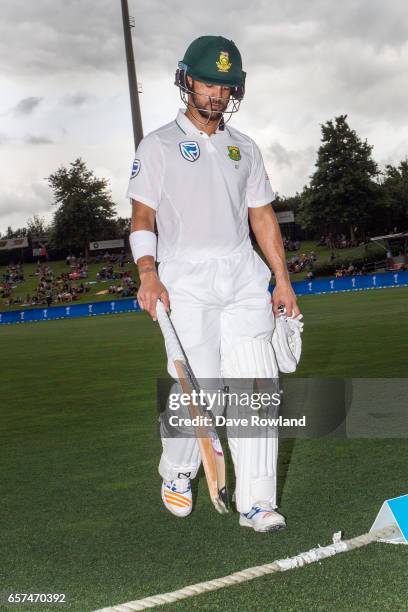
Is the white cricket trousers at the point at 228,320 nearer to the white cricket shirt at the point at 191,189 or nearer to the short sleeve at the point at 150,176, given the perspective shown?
the white cricket shirt at the point at 191,189

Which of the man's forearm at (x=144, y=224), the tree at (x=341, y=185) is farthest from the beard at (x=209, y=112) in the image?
the tree at (x=341, y=185)

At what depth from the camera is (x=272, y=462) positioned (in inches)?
168

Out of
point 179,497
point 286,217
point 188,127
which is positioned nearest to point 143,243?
point 188,127

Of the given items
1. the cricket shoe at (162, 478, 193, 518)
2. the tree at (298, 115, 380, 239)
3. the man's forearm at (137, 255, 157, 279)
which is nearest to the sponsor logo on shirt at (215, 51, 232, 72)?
the man's forearm at (137, 255, 157, 279)

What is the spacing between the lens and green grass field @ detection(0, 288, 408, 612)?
10.9 feet

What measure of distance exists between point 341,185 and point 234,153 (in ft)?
237

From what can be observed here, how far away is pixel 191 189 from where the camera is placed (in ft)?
14.2

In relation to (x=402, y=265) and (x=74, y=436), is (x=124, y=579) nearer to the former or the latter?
(x=74, y=436)

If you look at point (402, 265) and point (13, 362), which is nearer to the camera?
point (13, 362)

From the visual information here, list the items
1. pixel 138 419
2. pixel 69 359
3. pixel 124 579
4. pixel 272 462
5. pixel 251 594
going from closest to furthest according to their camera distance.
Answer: pixel 251 594
pixel 124 579
pixel 272 462
pixel 138 419
pixel 69 359

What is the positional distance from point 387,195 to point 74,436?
2843 inches

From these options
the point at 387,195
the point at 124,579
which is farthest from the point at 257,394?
the point at 387,195

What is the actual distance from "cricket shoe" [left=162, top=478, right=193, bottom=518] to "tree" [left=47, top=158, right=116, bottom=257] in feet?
280

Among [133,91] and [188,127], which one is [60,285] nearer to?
[133,91]
